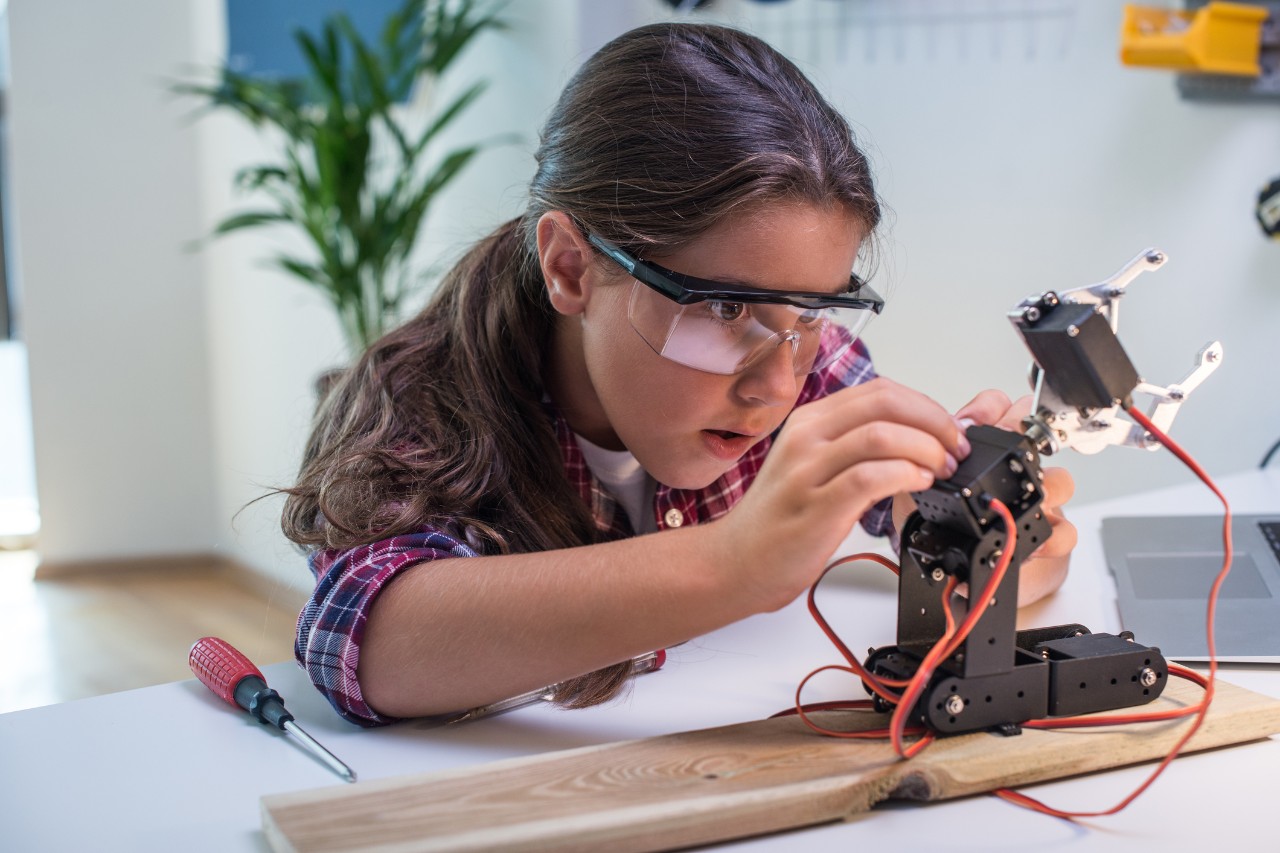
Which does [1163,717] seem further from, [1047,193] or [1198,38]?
[1047,193]

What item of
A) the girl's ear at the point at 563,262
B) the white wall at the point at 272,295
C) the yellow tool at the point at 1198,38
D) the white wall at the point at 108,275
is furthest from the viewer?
the white wall at the point at 108,275

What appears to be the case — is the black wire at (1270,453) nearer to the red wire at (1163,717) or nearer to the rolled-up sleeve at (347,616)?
the red wire at (1163,717)

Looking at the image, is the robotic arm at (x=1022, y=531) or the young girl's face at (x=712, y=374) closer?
the robotic arm at (x=1022, y=531)

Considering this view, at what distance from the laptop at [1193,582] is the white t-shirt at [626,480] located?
573 millimetres

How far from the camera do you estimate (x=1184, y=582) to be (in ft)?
4.38

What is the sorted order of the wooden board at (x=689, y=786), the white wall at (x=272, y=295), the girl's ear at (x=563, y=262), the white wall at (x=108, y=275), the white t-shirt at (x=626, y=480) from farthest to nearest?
the white wall at (x=108, y=275), the white wall at (x=272, y=295), the white t-shirt at (x=626, y=480), the girl's ear at (x=563, y=262), the wooden board at (x=689, y=786)

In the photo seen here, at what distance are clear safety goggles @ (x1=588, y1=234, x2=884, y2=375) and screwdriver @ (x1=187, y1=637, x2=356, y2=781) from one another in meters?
0.47

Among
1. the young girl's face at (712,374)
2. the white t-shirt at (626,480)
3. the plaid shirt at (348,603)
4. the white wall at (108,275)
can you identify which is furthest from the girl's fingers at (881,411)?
the white wall at (108,275)

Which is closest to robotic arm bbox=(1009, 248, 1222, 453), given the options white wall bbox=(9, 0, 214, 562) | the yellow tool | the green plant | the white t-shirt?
the white t-shirt

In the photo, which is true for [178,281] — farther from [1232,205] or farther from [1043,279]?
[1232,205]

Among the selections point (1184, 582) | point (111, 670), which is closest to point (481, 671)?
point (1184, 582)

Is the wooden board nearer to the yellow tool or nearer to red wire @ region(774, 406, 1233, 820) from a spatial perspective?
red wire @ region(774, 406, 1233, 820)

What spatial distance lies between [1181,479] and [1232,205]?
56 centimetres

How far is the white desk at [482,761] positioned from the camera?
0.80m
